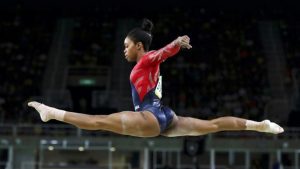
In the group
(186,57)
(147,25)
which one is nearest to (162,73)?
(186,57)

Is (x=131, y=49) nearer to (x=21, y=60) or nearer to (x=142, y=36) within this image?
(x=142, y=36)

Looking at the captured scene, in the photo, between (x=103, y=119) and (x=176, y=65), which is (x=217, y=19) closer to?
(x=176, y=65)

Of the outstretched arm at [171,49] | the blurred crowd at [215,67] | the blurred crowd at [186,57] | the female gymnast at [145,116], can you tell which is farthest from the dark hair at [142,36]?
the blurred crowd at [215,67]

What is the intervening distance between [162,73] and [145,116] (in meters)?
15.9

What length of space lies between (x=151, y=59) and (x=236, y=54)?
17217 millimetres

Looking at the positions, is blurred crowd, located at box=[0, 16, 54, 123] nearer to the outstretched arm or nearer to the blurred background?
the blurred background

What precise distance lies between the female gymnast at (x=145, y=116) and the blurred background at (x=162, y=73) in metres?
11.6

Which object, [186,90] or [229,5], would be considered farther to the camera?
[229,5]

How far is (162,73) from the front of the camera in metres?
23.4

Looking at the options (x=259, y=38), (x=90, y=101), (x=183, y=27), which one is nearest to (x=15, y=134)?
(x=90, y=101)

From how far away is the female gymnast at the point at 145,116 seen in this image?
748 centimetres

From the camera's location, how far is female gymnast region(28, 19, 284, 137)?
748 cm

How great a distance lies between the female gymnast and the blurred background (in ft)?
38.0

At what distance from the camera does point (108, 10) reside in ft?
91.1
